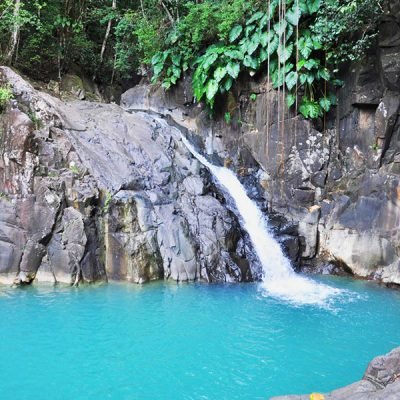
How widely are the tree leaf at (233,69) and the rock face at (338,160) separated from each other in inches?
29.3

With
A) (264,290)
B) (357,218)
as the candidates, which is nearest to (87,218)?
(264,290)

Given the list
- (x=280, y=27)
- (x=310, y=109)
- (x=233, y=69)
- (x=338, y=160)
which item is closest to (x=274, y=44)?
(x=280, y=27)

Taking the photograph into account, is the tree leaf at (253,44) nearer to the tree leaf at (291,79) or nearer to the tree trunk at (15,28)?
the tree leaf at (291,79)

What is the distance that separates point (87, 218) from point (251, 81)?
6.55m

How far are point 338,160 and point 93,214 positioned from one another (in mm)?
6592

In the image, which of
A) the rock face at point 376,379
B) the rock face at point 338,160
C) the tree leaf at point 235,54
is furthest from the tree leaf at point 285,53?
the rock face at point 376,379

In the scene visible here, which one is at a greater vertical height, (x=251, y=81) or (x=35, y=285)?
(x=251, y=81)

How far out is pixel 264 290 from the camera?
8953 mm

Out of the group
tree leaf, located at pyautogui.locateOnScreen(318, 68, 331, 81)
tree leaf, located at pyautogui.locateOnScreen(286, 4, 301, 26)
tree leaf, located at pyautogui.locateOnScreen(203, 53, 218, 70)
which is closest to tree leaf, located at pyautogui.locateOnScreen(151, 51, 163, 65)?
tree leaf, located at pyautogui.locateOnScreen(203, 53, 218, 70)

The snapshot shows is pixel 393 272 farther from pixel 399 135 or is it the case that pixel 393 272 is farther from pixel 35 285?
pixel 35 285

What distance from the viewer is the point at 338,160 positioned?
36.9 feet

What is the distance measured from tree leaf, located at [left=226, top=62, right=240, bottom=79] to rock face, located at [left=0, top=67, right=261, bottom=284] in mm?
3495

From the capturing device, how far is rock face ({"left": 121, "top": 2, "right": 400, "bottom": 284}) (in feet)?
31.9

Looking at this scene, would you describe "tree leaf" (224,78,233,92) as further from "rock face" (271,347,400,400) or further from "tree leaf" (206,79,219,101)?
"rock face" (271,347,400,400)
